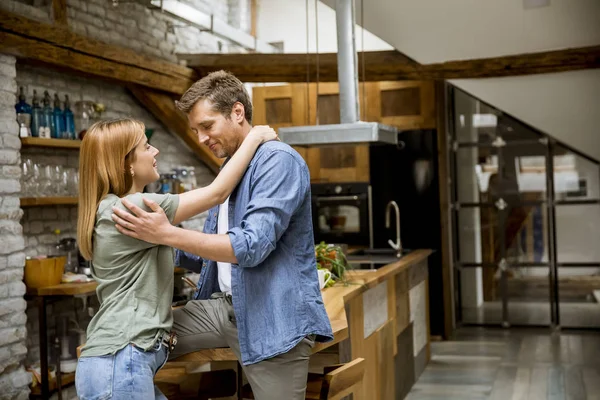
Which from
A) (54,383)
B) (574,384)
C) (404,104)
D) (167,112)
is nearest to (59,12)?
(167,112)

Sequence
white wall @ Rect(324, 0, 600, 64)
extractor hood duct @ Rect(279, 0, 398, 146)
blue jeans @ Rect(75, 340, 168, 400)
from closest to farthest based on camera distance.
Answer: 1. blue jeans @ Rect(75, 340, 168, 400)
2. extractor hood duct @ Rect(279, 0, 398, 146)
3. white wall @ Rect(324, 0, 600, 64)

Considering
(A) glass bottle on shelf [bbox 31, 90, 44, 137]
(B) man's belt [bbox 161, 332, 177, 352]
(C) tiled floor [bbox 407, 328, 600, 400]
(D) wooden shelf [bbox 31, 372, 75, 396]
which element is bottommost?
(C) tiled floor [bbox 407, 328, 600, 400]

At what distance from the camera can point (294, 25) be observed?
9.26m

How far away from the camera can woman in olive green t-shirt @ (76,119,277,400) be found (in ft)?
7.29

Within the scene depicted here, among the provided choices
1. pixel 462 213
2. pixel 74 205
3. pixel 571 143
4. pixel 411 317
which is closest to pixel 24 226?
pixel 74 205

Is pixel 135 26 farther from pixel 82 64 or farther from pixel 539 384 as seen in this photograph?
pixel 539 384

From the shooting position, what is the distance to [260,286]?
2432 millimetres

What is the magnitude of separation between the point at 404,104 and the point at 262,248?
19.9ft

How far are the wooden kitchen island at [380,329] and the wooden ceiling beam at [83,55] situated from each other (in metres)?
2.49

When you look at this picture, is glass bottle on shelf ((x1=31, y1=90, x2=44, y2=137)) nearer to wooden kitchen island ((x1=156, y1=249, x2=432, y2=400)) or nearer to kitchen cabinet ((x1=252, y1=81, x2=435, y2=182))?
wooden kitchen island ((x1=156, y1=249, x2=432, y2=400))

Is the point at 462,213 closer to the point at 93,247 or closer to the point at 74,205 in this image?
the point at 74,205

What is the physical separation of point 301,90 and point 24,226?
3548mm

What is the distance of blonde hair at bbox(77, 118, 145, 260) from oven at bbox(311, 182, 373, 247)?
5.99m

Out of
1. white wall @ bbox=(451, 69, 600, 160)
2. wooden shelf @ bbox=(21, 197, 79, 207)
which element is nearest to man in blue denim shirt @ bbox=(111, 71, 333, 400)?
wooden shelf @ bbox=(21, 197, 79, 207)
